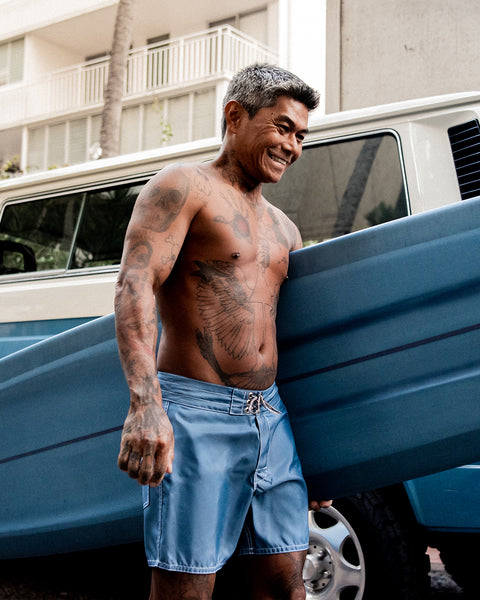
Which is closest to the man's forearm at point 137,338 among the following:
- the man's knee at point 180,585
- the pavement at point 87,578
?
the man's knee at point 180,585

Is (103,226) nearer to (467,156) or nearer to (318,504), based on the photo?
(467,156)

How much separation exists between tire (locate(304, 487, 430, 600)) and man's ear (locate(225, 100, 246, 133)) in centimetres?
147

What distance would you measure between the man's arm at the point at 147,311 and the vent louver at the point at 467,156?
4.67ft

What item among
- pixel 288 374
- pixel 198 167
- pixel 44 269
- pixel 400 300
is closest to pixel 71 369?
pixel 288 374

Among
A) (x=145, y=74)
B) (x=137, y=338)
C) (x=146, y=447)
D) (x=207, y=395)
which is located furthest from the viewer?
(x=145, y=74)

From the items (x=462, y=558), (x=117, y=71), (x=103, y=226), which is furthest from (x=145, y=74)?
(x=462, y=558)

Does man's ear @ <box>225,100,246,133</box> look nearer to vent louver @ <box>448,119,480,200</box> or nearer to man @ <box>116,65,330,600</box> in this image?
man @ <box>116,65,330,600</box>

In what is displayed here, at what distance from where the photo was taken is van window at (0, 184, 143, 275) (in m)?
3.79

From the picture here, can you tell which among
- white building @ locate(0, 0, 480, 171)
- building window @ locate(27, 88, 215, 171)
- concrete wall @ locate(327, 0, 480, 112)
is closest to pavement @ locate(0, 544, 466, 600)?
concrete wall @ locate(327, 0, 480, 112)

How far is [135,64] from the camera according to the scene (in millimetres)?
15305

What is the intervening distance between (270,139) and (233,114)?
0.47 feet

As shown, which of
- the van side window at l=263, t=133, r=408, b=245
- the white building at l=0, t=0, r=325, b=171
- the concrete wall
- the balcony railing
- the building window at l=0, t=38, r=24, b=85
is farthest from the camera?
the building window at l=0, t=38, r=24, b=85

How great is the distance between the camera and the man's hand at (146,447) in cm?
160

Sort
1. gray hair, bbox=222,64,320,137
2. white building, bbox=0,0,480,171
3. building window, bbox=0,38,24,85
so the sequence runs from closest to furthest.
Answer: gray hair, bbox=222,64,320,137 < white building, bbox=0,0,480,171 < building window, bbox=0,38,24,85
